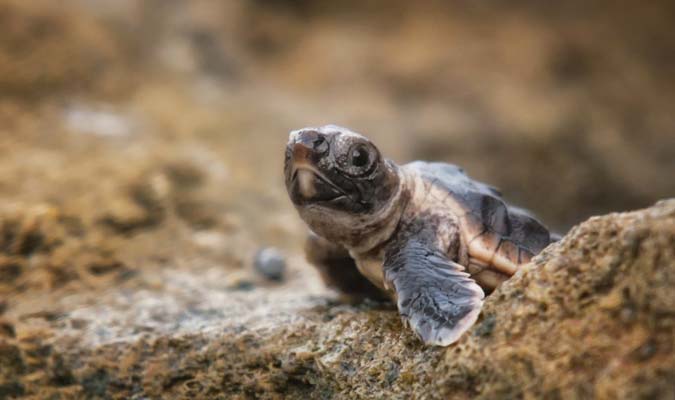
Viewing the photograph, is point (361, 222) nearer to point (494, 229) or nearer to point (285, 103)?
point (494, 229)

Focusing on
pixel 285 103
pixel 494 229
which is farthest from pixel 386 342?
pixel 285 103

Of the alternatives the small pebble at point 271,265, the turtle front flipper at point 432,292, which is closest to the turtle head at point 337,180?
the turtle front flipper at point 432,292

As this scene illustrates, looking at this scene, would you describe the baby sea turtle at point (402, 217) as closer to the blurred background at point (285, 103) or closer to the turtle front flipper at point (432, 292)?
the turtle front flipper at point (432, 292)

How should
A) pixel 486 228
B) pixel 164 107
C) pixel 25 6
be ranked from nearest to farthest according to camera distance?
pixel 486 228
pixel 25 6
pixel 164 107

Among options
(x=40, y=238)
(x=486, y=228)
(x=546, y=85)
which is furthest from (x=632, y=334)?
(x=546, y=85)

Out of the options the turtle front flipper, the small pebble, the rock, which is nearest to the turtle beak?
the turtle front flipper

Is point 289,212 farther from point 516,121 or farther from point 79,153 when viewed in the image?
point 516,121

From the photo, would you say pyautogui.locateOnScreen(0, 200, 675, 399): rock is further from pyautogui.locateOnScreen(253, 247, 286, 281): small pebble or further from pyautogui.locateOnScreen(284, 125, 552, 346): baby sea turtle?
pyautogui.locateOnScreen(253, 247, 286, 281): small pebble
